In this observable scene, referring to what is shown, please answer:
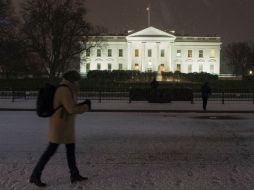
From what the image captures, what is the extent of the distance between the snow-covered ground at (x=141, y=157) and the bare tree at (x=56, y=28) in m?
47.5

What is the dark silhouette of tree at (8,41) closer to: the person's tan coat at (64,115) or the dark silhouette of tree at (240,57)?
the person's tan coat at (64,115)

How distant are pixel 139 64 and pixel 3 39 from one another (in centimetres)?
8378

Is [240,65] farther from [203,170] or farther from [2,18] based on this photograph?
[203,170]

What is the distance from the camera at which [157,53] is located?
128 m

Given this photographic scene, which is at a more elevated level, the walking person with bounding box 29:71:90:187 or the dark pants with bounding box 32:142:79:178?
the walking person with bounding box 29:71:90:187

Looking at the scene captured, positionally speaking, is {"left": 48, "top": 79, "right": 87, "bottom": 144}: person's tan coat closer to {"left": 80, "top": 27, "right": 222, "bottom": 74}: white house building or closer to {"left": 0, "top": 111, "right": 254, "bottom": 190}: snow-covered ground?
{"left": 0, "top": 111, "right": 254, "bottom": 190}: snow-covered ground

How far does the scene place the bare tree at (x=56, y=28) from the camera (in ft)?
213

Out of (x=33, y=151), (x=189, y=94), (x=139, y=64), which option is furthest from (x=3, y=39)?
(x=139, y=64)

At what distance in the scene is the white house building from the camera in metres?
126

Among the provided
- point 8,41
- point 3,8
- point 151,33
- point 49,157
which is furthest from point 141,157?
point 151,33

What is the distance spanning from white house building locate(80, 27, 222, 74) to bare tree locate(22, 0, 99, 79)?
5752 centimetres

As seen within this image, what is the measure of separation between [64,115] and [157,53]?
11997cm

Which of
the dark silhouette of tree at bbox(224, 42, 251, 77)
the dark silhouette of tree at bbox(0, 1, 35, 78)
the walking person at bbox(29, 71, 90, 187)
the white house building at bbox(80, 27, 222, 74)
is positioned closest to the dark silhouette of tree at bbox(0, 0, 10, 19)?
the dark silhouette of tree at bbox(0, 1, 35, 78)

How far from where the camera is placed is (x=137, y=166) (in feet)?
33.6
